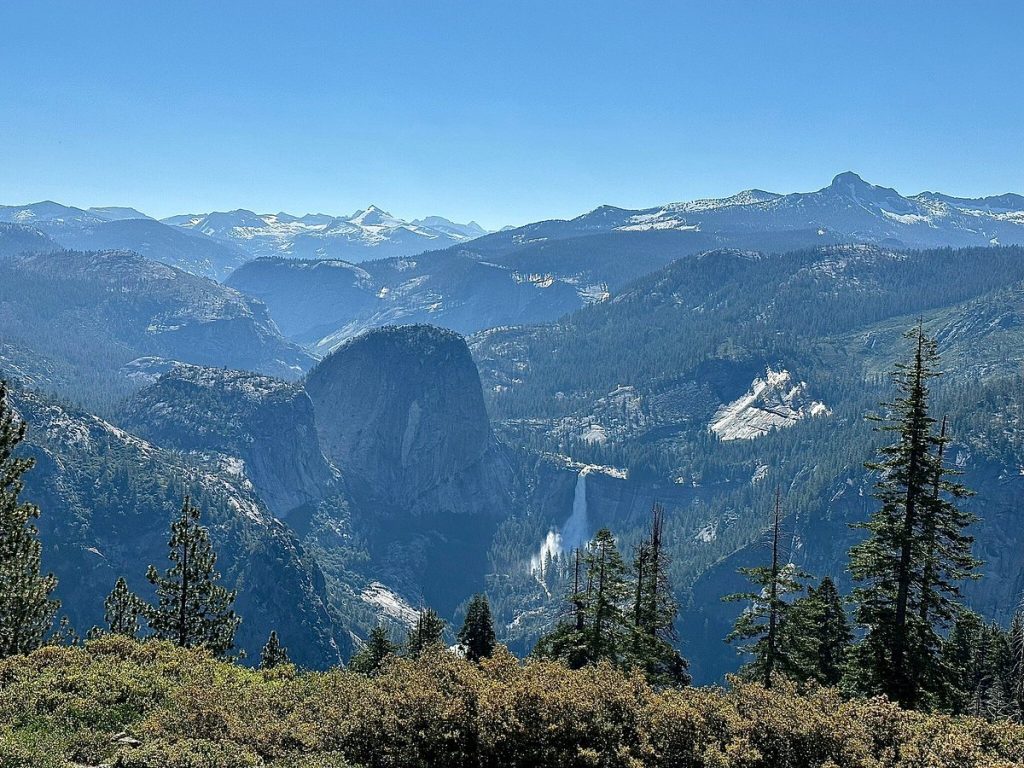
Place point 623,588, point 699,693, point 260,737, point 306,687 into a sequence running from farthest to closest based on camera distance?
point 623,588 < point 306,687 < point 699,693 < point 260,737

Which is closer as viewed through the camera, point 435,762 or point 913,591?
point 435,762

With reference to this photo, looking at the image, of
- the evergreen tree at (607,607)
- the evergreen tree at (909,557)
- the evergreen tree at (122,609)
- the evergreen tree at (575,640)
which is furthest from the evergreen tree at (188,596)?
the evergreen tree at (909,557)

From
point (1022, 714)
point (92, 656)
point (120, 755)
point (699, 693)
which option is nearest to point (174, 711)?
point (120, 755)

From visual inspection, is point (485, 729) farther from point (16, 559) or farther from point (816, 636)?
point (816, 636)

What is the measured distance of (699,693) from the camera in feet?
69.8

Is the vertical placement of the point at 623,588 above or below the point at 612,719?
below

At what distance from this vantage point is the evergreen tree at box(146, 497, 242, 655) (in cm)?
5250

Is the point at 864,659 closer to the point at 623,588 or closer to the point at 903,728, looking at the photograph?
the point at 623,588

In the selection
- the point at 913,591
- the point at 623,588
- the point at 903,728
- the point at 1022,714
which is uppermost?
the point at 903,728

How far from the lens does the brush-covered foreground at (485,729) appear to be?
1762 centimetres

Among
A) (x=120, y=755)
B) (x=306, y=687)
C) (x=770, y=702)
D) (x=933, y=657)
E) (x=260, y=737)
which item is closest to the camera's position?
(x=120, y=755)

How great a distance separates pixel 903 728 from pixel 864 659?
20551mm

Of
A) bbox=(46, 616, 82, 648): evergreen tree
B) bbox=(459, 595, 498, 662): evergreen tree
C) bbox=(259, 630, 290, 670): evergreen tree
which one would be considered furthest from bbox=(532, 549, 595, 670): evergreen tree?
bbox=(259, 630, 290, 670): evergreen tree

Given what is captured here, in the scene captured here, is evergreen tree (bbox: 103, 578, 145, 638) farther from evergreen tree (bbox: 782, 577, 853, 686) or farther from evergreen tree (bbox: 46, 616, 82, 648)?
evergreen tree (bbox: 782, 577, 853, 686)
